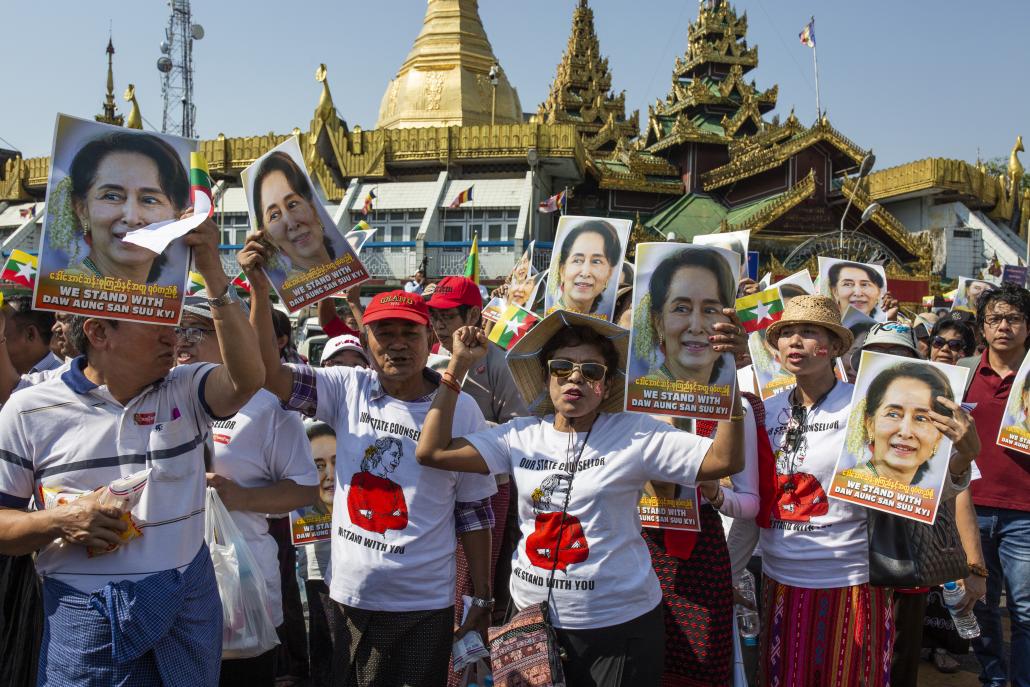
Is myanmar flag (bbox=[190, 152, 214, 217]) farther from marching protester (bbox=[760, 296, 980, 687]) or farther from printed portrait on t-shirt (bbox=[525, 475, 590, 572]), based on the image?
marching protester (bbox=[760, 296, 980, 687])

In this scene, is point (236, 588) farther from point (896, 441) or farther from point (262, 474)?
point (896, 441)

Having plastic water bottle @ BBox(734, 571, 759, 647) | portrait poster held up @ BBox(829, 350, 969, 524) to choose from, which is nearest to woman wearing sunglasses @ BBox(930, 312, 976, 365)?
portrait poster held up @ BBox(829, 350, 969, 524)

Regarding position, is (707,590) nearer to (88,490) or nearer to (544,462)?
(544,462)

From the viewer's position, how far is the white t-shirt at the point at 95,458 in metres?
2.26

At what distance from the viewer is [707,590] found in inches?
124

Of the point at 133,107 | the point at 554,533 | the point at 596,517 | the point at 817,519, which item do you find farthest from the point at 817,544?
the point at 133,107

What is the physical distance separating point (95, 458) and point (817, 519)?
8.46ft

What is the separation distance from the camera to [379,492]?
288cm

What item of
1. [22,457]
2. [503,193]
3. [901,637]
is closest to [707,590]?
[901,637]

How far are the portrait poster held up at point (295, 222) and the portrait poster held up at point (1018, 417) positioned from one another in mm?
3198

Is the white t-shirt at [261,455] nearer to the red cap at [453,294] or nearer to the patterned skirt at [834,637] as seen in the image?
the red cap at [453,294]

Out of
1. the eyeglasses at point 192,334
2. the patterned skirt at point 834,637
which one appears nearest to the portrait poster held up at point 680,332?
the patterned skirt at point 834,637

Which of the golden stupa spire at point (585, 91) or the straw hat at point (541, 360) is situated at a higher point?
the golden stupa spire at point (585, 91)

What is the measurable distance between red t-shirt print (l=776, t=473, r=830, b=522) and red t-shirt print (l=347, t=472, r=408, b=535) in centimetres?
153
